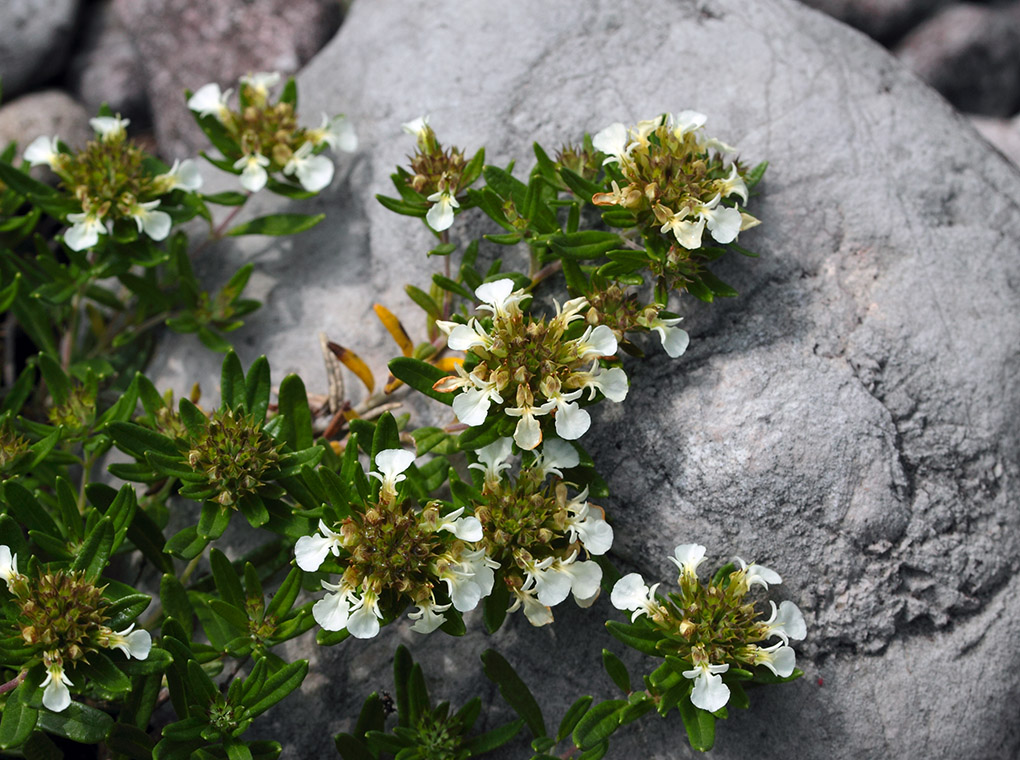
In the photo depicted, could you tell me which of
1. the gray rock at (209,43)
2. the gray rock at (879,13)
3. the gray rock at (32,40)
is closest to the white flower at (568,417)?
the gray rock at (209,43)

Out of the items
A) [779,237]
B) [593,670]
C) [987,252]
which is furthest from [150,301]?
[987,252]

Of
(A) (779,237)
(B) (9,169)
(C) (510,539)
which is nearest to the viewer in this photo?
(C) (510,539)

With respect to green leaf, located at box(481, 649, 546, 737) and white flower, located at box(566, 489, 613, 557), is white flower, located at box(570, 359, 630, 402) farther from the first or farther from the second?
green leaf, located at box(481, 649, 546, 737)

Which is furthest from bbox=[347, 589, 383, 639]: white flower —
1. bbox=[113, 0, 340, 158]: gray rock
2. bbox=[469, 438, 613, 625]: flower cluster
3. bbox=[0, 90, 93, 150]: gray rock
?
bbox=[0, 90, 93, 150]: gray rock

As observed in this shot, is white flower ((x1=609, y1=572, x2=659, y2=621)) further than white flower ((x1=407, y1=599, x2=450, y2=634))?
Yes

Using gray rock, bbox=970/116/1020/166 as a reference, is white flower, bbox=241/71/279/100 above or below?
above

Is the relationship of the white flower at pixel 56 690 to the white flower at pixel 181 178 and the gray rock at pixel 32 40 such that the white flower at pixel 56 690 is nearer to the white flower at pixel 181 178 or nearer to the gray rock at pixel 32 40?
the white flower at pixel 181 178

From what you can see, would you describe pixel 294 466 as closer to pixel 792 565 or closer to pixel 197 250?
pixel 197 250
